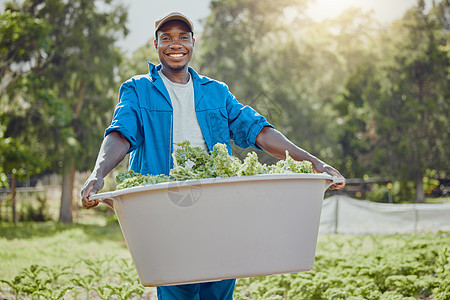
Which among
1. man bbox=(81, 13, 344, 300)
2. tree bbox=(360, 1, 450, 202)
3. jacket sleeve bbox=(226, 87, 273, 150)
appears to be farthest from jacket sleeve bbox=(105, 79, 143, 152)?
tree bbox=(360, 1, 450, 202)

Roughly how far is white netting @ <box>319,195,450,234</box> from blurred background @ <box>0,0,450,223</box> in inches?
141

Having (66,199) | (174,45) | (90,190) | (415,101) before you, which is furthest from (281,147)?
(415,101)

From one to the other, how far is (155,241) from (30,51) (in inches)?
557

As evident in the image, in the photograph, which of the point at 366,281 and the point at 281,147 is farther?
the point at 366,281

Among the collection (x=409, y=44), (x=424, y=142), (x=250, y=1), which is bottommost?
(x=424, y=142)

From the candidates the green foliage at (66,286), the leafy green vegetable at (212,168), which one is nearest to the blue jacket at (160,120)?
the leafy green vegetable at (212,168)

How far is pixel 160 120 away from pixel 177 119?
0.08m

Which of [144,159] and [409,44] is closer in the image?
[144,159]

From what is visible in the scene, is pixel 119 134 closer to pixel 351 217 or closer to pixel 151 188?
pixel 151 188

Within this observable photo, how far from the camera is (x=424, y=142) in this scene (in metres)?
22.4

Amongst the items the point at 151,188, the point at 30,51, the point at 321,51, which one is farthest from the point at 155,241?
the point at 321,51

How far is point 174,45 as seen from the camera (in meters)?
2.50

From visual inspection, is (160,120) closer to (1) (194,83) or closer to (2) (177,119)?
(2) (177,119)

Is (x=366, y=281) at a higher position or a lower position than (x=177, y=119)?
lower
